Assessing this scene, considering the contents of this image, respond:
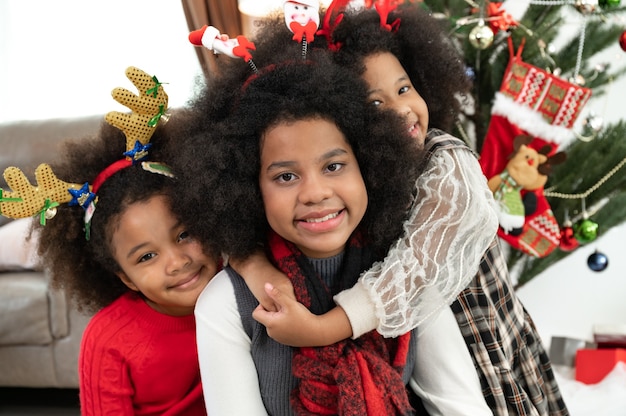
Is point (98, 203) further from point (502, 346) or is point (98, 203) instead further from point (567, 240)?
point (567, 240)

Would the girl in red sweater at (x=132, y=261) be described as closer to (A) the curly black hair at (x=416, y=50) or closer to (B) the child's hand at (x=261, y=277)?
(B) the child's hand at (x=261, y=277)

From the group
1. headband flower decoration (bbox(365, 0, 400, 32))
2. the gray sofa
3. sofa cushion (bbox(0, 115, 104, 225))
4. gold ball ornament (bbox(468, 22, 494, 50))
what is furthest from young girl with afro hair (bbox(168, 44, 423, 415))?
sofa cushion (bbox(0, 115, 104, 225))

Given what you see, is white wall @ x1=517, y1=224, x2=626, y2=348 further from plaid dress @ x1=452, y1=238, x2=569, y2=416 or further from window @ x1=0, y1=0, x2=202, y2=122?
window @ x1=0, y1=0, x2=202, y2=122

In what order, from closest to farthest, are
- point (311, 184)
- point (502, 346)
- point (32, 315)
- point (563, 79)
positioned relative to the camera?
point (311, 184) < point (502, 346) < point (563, 79) < point (32, 315)

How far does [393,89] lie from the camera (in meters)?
1.29

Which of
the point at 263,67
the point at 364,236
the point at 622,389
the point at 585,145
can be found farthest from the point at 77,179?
the point at 622,389

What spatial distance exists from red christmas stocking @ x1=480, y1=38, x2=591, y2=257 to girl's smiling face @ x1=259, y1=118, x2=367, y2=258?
109 centimetres

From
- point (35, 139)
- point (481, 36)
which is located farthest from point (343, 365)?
point (35, 139)

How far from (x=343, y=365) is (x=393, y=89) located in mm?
557

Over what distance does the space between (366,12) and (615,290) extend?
7.10 ft

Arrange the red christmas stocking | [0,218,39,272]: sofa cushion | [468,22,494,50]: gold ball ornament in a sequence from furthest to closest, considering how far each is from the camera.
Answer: [0,218,39,272]: sofa cushion < the red christmas stocking < [468,22,494,50]: gold ball ornament

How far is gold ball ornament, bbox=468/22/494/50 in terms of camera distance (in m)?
1.87

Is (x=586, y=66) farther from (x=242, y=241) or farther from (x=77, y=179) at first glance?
(x=77, y=179)

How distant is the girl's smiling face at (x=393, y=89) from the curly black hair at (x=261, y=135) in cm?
15
